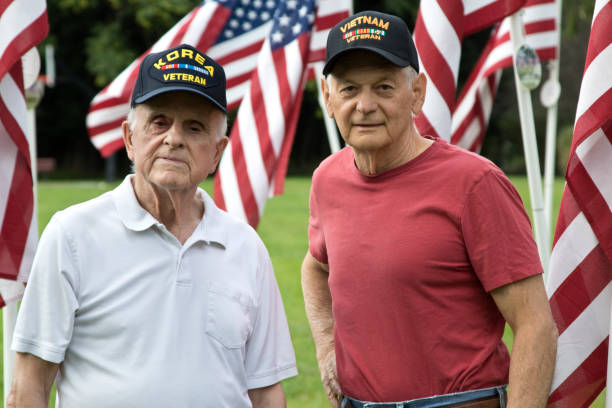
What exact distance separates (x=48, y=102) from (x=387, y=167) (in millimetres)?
42217

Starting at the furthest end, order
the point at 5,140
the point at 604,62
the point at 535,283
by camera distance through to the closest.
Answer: the point at 5,140 → the point at 604,62 → the point at 535,283

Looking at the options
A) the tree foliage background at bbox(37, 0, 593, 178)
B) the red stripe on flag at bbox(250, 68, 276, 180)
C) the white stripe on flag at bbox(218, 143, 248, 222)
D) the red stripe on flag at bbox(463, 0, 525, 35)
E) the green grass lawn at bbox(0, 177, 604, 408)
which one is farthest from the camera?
the tree foliage background at bbox(37, 0, 593, 178)

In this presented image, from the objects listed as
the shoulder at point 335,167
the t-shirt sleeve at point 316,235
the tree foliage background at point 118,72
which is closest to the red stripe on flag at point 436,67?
the shoulder at point 335,167

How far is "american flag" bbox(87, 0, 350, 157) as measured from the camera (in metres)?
6.07

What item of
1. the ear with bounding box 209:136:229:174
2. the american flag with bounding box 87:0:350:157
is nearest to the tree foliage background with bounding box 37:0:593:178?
the american flag with bounding box 87:0:350:157

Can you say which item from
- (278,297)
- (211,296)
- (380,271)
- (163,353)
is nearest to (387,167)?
(380,271)

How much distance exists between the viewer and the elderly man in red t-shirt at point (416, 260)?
2.61 metres

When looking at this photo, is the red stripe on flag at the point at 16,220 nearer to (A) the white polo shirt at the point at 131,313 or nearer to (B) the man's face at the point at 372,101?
(A) the white polo shirt at the point at 131,313

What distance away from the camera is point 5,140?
3990 mm

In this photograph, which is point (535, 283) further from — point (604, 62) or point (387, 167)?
point (604, 62)

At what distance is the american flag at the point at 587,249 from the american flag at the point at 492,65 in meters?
2.52

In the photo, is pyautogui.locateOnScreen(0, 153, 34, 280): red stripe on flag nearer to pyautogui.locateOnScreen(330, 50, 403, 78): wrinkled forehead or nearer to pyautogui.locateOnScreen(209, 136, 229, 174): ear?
pyautogui.locateOnScreen(209, 136, 229, 174): ear

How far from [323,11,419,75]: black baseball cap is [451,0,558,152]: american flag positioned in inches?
120

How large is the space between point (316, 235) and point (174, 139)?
0.85 metres
